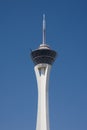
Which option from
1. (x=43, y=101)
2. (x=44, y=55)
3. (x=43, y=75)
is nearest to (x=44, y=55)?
(x=44, y=55)

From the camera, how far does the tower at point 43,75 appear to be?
145 metres

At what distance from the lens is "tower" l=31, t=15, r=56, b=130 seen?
5712 inches

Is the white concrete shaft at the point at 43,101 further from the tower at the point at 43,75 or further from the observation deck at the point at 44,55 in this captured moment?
the observation deck at the point at 44,55

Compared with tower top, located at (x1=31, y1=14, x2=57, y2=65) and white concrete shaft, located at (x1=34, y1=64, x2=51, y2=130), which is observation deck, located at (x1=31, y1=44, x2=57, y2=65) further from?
white concrete shaft, located at (x1=34, y1=64, x2=51, y2=130)

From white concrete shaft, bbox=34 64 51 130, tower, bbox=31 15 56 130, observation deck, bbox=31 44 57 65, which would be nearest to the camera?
white concrete shaft, bbox=34 64 51 130

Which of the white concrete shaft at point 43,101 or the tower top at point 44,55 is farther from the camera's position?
the tower top at point 44,55

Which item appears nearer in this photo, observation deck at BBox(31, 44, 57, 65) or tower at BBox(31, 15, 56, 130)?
tower at BBox(31, 15, 56, 130)

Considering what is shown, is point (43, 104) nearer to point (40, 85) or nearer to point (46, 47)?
point (40, 85)

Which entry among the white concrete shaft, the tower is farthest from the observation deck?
the white concrete shaft

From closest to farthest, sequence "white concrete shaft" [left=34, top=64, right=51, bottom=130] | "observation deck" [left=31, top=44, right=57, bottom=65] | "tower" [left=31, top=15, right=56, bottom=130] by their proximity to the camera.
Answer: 1. "white concrete shaft" [left=34, top=64, right=51, bottom=130]
2. "tower" [left=31, top=15, right=56, bottom=130]
3. "observation deck" [left=31, top=44, right=57, bottom=65]

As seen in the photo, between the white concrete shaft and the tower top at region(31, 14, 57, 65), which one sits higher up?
the tower top at region(31, 14, 57, 65)

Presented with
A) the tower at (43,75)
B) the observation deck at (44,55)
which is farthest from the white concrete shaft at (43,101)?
the observation deck at (44,55)

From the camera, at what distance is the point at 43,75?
15112 centimetres

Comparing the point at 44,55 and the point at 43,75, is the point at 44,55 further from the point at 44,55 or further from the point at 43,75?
the point at 43,75
